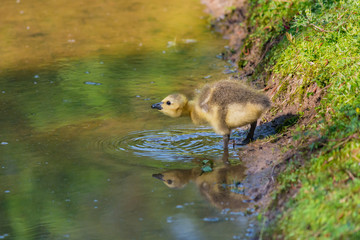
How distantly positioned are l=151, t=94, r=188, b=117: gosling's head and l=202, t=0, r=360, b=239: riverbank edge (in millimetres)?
988

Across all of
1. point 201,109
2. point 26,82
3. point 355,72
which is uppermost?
point 355,72

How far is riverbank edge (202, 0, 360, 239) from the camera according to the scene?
14.7 feet

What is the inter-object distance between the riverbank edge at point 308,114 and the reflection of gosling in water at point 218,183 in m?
0.25

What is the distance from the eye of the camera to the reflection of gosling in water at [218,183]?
5.55 m

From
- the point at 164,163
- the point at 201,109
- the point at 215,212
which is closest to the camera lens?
the point at 215,212

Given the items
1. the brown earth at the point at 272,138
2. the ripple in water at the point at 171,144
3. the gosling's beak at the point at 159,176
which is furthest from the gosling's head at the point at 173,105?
the gosling's beak at the point at 159,176

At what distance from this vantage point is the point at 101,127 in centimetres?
779

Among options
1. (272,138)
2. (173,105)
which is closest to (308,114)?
(272,138)

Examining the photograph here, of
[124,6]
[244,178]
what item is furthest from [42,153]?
[124,6]

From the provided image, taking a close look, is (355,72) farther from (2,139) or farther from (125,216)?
(2,139)

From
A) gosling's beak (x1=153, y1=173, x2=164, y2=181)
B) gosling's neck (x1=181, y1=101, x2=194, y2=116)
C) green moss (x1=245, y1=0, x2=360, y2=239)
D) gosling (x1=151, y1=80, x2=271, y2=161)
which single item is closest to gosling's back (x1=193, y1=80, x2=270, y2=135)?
gosling (x1=151, y1=80, x2=271, y2=161)

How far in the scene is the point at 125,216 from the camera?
5367mm

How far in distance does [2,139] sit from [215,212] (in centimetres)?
340

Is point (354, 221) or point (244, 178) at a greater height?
point (354, 221)
